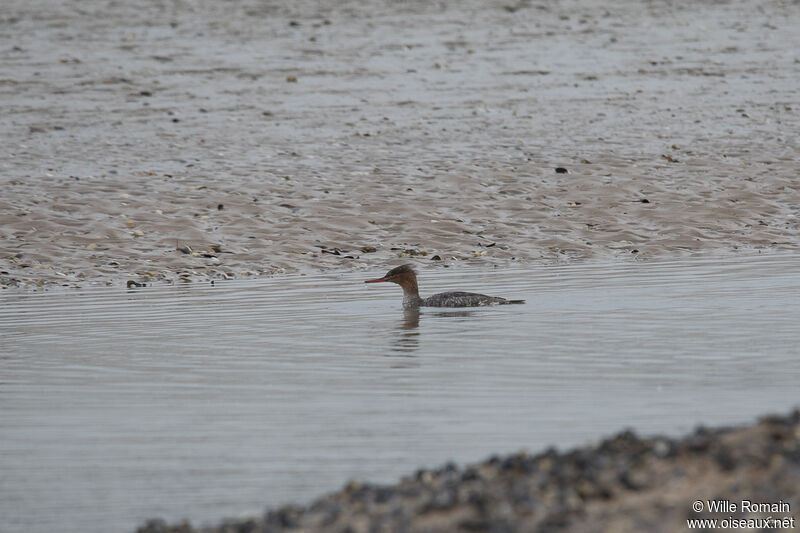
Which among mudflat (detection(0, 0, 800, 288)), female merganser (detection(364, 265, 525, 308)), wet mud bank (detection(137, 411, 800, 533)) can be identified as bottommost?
wet mud bank (detection(137, 411, 800, 533))

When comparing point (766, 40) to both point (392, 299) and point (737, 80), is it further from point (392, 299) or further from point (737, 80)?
point (392, 299)

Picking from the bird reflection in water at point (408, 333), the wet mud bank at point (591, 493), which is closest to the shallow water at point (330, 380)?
the bird reflection in water at point (408, 333)

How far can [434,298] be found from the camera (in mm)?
14953

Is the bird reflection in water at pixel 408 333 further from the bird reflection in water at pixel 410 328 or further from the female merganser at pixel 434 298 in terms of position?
the female merganser at pixel 434 298

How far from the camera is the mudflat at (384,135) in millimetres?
18719

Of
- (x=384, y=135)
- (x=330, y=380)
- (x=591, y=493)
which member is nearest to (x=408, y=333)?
(x=330, y=380)

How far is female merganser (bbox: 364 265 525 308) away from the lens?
14.2m

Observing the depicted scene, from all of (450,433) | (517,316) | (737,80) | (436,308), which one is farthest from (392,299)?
(737,80)

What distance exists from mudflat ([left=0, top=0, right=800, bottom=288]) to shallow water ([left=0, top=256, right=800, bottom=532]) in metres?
2.60

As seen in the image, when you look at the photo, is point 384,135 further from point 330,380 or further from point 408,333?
point 330,380

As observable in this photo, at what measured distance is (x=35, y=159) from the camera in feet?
71.6

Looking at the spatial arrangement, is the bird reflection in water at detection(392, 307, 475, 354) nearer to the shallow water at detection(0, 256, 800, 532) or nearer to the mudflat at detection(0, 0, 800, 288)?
the shallow water at detection(0, 256, 800, 532)

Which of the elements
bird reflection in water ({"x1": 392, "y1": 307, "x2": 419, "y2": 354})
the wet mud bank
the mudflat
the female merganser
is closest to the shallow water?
bird reflection in water ({"x1": 392, "y1": 307, "x2": 419, "y2": 354})

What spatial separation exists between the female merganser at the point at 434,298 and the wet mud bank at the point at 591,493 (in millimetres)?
6784
